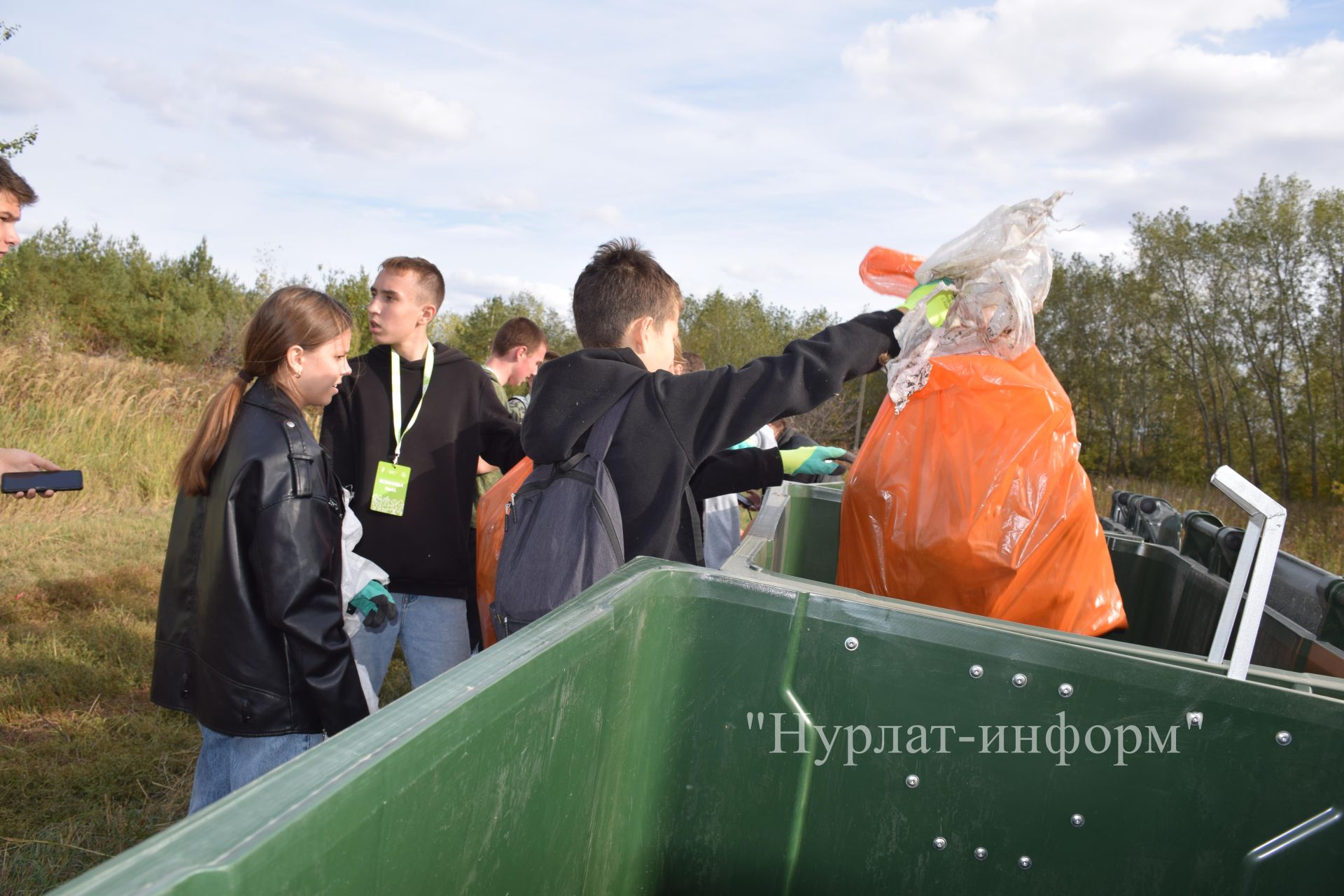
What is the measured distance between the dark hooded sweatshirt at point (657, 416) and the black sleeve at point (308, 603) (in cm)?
57

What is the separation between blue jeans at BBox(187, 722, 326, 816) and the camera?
2.18 metres

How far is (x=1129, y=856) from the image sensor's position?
1.34m

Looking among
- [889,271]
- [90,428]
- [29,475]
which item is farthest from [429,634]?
[90,428]

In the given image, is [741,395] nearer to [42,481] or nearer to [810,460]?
[810,460]

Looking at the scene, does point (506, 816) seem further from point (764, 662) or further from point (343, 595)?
point (343, 595)

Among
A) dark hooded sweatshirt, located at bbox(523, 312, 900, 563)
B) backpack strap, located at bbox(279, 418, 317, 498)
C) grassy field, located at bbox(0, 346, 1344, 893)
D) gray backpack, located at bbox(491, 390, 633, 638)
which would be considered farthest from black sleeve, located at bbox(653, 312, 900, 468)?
grassy field, located at bbox(0, 346, 1344, 893)

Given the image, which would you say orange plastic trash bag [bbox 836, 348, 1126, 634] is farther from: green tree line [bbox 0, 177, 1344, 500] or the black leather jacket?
green tree line [bbox 0, 177, 1344, 500]

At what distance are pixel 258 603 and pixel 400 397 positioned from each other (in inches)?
53.1

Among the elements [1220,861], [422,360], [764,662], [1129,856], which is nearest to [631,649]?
[764,662]

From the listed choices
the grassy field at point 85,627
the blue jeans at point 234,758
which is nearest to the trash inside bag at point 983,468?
the blue jeans at point 234,758

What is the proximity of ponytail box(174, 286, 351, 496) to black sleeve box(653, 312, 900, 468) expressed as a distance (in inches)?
39.4

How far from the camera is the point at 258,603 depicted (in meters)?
2.14

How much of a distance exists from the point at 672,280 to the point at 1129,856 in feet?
5.84

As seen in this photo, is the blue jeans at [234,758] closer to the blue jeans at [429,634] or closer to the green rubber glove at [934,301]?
the blue jeans at [429,634]
